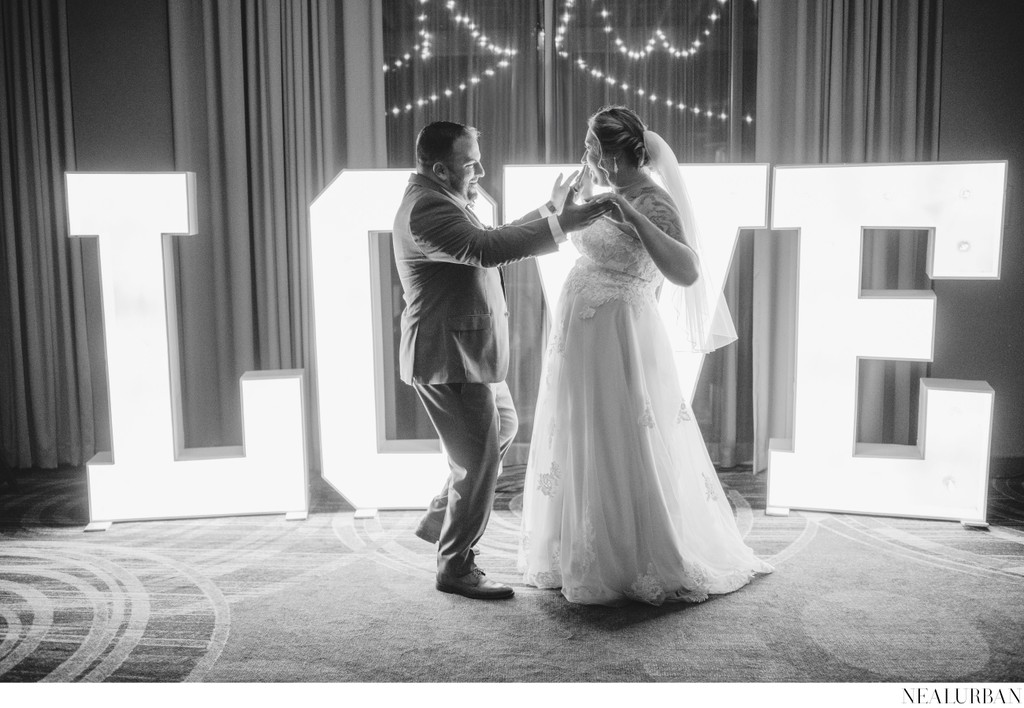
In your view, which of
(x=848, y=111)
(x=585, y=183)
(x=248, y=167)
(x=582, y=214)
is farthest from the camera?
(x=248, y=167)

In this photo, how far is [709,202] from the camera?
12.0 feet

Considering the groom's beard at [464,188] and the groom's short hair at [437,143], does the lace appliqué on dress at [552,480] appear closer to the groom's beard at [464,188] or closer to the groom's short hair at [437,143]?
the groom's beard at [464,188]

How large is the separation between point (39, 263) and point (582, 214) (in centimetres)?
297

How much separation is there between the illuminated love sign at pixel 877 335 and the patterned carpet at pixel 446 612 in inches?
5.2

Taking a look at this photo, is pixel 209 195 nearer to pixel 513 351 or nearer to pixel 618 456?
pixel 513 351

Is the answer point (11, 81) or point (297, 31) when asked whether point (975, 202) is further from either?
point (11, 81)

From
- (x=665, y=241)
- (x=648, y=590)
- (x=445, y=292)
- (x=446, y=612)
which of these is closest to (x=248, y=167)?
(x=445, y=292)

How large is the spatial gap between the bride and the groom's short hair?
0.47m

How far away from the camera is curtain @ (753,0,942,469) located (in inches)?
163

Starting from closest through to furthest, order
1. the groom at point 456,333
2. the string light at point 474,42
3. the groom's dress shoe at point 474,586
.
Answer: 1. the groom at point 456,333
2. the groom's dress shoe at point 474,586
3. the string light at point 474,42

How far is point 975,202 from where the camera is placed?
11.2 feet

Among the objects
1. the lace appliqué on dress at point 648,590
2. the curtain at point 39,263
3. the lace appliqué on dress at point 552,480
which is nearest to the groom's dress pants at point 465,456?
the lace appliqué on dress at point 552,480

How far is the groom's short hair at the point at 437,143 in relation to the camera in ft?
9.36
